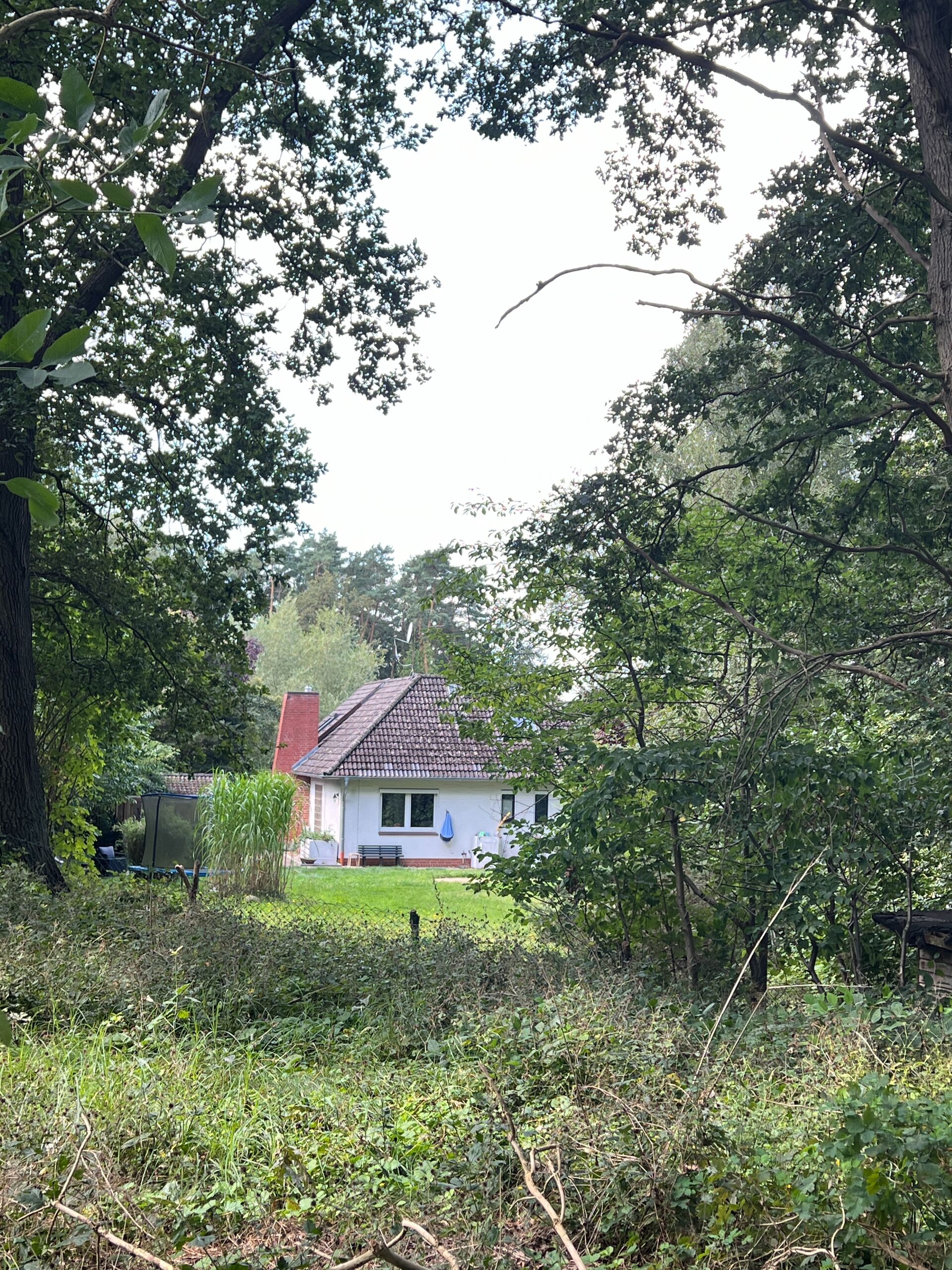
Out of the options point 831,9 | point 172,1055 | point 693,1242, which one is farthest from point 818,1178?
point 831,9

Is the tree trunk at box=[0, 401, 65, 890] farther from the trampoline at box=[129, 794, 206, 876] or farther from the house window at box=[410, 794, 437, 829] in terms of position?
Answer: the house window at box=[410, 794, 437, 829]

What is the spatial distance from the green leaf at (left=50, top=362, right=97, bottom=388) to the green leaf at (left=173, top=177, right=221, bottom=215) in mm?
201

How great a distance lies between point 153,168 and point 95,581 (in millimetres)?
4687

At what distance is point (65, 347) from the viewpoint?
1.16 meters

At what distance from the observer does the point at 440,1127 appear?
16.1 ft

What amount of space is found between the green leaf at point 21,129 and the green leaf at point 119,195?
12 centimetres

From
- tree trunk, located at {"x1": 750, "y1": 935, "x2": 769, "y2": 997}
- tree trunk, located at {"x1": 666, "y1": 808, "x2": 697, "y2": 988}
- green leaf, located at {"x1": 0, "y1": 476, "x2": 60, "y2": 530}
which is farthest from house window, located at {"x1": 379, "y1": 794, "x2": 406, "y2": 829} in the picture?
green leaf, located at {"x1": 0, "y1": 476, "x2": 60, "y2": 530}

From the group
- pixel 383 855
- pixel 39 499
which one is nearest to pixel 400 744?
pixel 383 855

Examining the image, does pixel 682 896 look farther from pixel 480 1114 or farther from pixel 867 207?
pixel 867 207

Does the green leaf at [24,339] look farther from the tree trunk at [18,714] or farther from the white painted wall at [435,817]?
the white painted wall at [435,817]

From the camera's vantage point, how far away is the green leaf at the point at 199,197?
45.0 inches

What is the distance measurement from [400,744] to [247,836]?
13292 millimetres

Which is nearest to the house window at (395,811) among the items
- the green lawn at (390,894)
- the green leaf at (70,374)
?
the green lawn at (390,894)

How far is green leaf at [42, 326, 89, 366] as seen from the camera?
1.14 m
